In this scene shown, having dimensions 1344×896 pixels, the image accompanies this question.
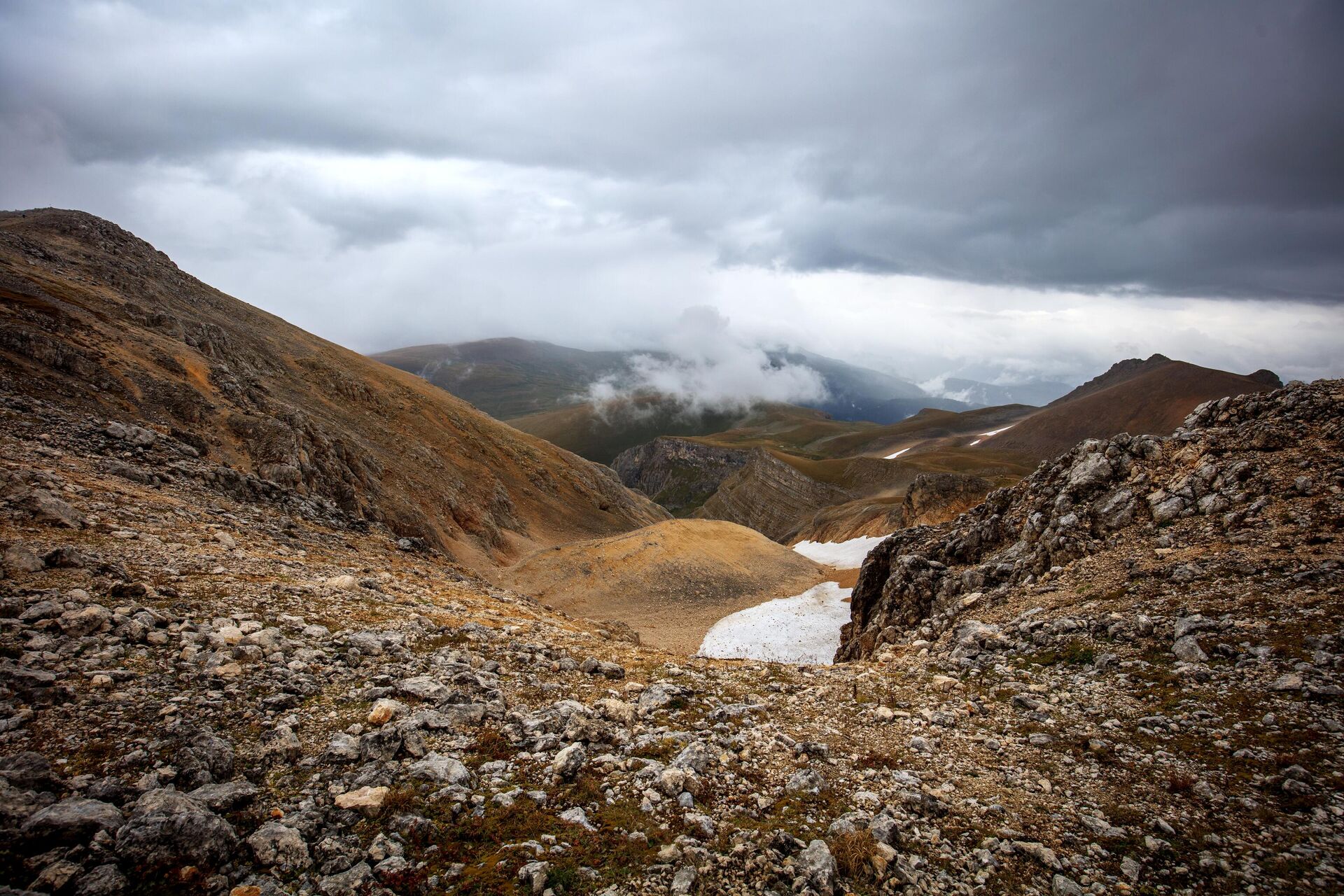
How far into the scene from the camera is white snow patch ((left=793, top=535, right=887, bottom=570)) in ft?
226

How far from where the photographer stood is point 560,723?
899 cm

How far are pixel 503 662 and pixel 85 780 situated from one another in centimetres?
643

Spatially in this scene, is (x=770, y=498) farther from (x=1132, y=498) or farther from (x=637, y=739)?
(x=637, y=739)

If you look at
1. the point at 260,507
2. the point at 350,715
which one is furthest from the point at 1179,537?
the point at 260,507

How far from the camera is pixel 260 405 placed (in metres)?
39.7

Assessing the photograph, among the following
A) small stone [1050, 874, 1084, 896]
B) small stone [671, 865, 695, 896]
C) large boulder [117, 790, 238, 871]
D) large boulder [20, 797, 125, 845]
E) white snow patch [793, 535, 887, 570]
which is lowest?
white snow patch [793, 535, 887, 570]

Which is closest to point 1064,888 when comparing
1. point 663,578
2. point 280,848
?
point 280,848

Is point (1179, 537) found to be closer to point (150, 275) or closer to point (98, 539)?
point (98, 539)

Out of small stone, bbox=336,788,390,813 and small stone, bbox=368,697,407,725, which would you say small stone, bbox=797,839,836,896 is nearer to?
small stone, bbox=336,788,390,813

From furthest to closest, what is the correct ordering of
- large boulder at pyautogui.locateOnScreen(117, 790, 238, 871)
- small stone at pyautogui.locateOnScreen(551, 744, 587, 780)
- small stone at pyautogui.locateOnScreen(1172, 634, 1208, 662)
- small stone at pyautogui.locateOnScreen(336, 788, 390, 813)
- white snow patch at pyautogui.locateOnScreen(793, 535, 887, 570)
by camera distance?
white snow patch at pyautogui.locateOnScreen(793, 535, 887, 570) < small stone at pyautogui.locateOnScreen(1172, 634, 1208, 662) < small stone at pyautogui.locateOnScreen(551, 744, 587, 780) < small stone at pyautogui.locateOnScreen(336, 788, 390, 813) < large boulder at pyautogui.locateOnScreen(117, 790, 238, 871)

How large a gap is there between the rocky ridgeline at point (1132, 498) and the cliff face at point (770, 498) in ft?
383

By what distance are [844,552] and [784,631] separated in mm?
36887

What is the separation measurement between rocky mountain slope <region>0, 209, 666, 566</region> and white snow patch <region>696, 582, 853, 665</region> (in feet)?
77.2

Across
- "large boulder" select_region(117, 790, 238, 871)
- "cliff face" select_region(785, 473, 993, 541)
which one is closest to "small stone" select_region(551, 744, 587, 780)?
"large boulder" select_region(117, 790, 238, 871)
